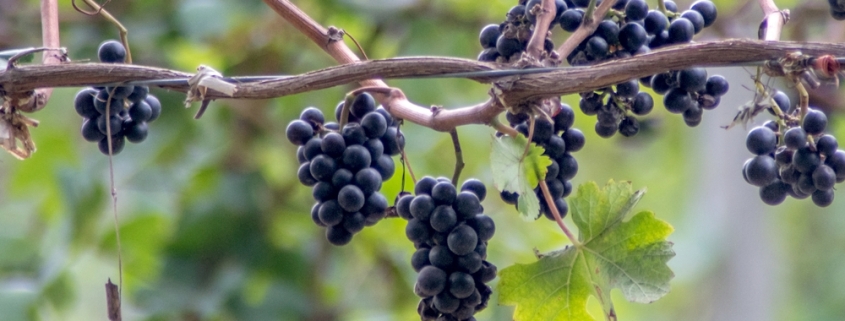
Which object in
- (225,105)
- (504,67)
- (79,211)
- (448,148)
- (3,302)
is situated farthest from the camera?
(448,148)

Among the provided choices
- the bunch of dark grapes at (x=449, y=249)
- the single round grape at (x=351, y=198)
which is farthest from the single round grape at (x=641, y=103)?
the single round grape at (x=351, y=198)

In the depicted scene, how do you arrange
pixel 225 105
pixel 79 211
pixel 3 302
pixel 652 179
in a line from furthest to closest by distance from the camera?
pixel 652 179, pixel 225 105, pixel 79 211, pixel 3 302

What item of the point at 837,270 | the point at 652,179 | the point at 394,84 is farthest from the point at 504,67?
the point at 837,270

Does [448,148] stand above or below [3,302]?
above

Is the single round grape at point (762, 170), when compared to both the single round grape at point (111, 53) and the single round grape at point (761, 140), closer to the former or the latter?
the single round grape at point (761, 140)

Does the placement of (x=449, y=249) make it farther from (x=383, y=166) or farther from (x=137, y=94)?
(x=137, y=94)

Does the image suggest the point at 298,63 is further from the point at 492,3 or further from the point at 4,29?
the point at 4,29

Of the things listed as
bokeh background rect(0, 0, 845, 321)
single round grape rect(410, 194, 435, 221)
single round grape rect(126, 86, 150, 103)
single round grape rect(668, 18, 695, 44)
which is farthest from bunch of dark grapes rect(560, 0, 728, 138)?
bokeh background rect(0, 0, 845, 321)
